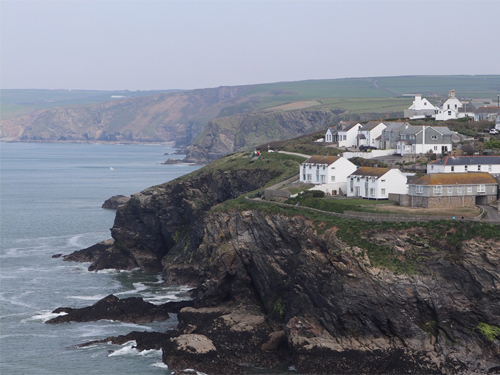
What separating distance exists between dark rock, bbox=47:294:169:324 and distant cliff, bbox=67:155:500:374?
4.59m

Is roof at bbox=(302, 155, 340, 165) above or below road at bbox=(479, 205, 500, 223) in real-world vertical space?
above

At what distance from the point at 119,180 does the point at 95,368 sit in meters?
139

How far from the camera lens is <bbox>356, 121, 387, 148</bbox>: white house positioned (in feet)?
320

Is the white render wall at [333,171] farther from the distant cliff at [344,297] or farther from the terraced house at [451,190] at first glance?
the terraced house at [451,190]

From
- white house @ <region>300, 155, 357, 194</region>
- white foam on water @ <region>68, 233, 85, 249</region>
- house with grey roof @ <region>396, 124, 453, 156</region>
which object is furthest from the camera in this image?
white foam on water @ <region>68, 233, 85, 249</region>

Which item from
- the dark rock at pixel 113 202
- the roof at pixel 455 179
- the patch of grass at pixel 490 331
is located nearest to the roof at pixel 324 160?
the roof at pixel 455 179

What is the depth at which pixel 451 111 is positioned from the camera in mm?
109688

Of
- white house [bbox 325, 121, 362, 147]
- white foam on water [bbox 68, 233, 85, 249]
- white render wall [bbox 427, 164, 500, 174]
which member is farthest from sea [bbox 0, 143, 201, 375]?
white house [bbox 325, 121, 362, 147]

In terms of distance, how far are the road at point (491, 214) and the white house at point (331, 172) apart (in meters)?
16.8

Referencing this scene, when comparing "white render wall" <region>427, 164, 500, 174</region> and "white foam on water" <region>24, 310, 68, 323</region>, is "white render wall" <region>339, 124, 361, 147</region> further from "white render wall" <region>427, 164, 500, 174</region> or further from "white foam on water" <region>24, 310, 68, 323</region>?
"white foam on water" <region>24, 310, 68, 323</region>

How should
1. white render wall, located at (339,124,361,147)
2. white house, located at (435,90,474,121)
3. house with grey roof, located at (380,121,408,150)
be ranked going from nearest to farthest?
house with grey roof, located at (380,121,408,150), white render wall, located at (339,124,361,147), white house, located at (435,90,474,121)

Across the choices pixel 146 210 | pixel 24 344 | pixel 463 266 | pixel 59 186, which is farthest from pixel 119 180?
pixel 463 266

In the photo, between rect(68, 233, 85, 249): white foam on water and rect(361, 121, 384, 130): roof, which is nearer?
rect(361, 121, 384, 130): roof

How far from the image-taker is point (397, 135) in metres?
92.1
